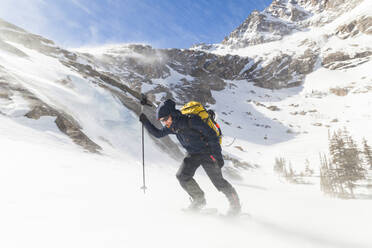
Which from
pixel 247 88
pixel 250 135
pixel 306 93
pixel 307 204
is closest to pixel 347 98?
pixel 306 93

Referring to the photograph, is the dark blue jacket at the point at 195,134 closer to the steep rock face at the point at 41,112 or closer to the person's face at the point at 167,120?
the person's face at the point at 167,120

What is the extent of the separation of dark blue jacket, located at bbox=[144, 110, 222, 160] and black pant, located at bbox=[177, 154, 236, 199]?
0.12m

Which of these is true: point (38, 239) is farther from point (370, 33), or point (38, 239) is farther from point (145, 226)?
point (370, 33)

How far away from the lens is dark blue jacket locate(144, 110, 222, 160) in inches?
157

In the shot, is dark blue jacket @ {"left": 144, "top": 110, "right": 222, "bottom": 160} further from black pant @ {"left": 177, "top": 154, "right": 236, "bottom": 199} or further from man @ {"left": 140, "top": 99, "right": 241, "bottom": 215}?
black pant @ {"left": 177, "top": 154, "right": 236, "bottom": 199}

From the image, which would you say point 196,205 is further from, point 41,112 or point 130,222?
point 41,112

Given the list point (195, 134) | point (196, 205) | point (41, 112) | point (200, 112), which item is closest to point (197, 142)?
point (195, 134)

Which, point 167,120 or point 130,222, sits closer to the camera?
point 130,222

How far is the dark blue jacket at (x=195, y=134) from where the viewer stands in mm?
3988

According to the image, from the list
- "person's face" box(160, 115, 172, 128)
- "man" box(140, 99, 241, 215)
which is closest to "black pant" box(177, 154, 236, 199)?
"man" box(140, 99, 241, 215)

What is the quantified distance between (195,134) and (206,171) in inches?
30.4

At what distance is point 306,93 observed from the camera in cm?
14600

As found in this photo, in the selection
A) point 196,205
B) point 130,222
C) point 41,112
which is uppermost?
point 41,112

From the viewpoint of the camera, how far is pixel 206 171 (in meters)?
4.10
